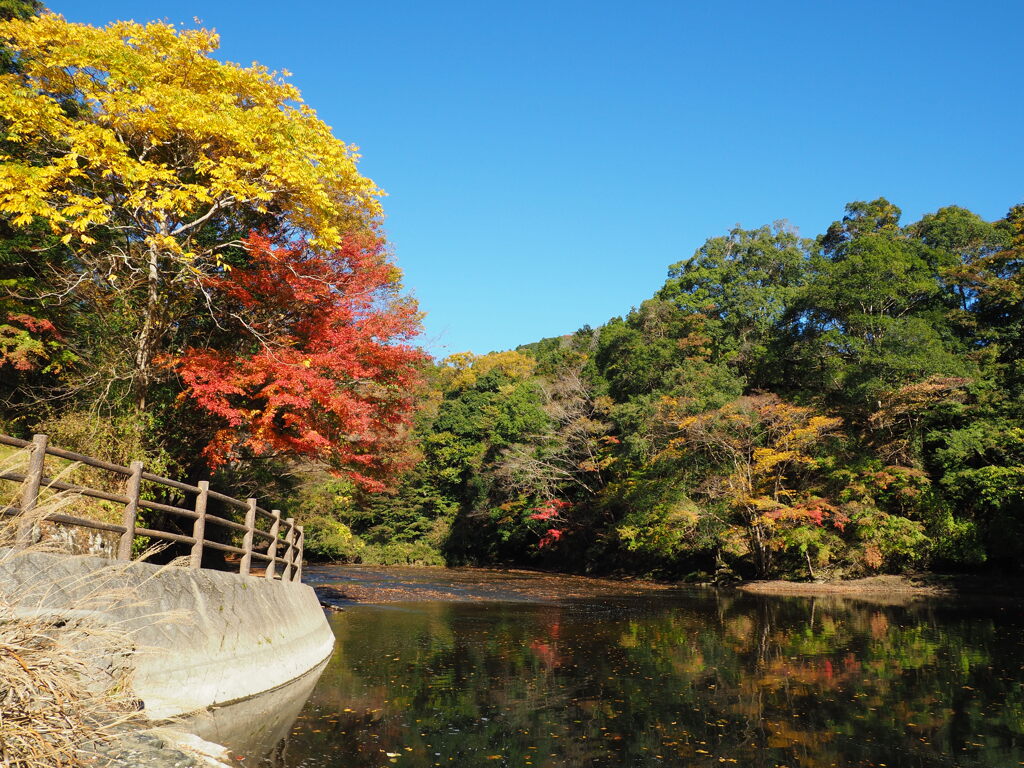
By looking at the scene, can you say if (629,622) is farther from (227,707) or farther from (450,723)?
(227,707)

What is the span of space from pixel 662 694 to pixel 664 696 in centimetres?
11

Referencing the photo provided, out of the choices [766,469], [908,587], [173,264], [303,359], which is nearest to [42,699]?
[303,359]

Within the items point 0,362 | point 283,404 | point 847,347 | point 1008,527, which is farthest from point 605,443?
point 0,362

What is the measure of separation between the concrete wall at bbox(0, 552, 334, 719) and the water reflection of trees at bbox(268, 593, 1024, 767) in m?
0.85

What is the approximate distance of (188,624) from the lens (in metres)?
7.00

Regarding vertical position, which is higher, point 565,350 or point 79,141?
point 565,350

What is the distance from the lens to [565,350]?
5000 centimetres

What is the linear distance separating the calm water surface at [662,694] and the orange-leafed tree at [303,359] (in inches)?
155

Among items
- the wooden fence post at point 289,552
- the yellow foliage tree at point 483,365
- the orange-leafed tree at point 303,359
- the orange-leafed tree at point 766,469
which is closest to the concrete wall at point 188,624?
the wooden fence post at point 289,552

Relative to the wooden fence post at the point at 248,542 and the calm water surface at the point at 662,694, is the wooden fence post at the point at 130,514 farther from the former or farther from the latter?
the calm water surface at the point at 662,694

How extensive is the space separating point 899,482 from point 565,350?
86.0 ft

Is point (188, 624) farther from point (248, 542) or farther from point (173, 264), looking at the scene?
point (173, 264)

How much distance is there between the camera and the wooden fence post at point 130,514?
23.1 feet

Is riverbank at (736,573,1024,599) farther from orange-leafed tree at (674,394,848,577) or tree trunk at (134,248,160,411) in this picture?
tree trunk at (134,248,160,411)
